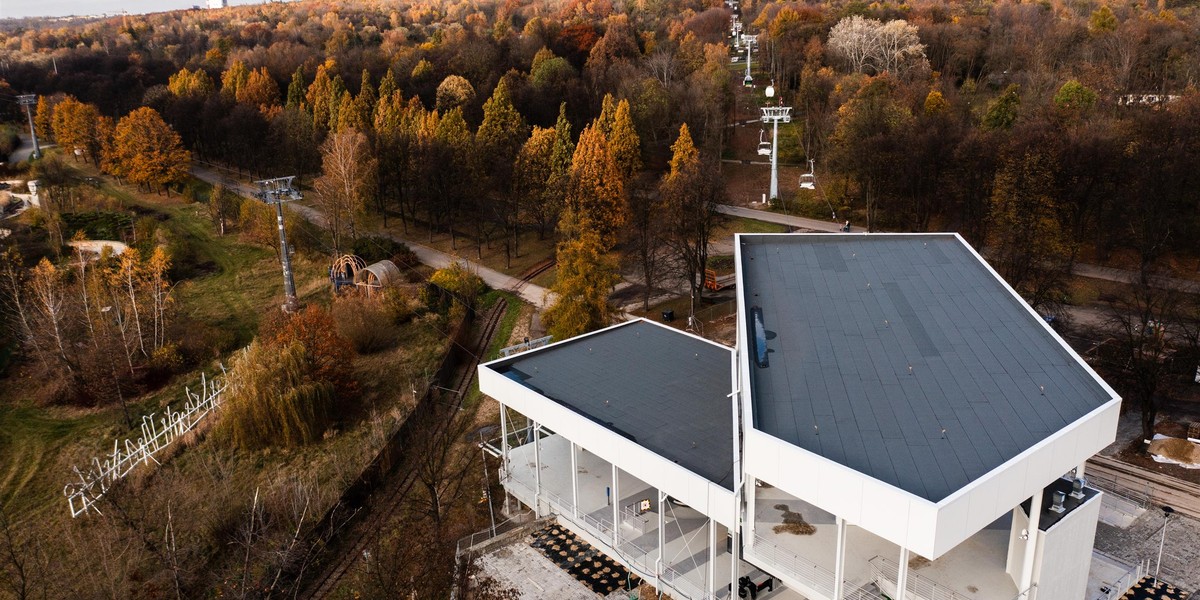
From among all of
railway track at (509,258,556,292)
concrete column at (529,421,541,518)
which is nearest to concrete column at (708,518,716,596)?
concrete column at (529,421,541,518)

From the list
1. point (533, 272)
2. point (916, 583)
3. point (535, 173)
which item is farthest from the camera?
point (535, 173)

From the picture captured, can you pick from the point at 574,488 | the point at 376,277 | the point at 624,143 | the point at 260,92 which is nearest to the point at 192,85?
the point at 260,92

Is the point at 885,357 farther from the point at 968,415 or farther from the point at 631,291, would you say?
the point at 631,291

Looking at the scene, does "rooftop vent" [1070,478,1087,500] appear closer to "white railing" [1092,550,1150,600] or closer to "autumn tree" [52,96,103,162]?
"white railing" [1092,550,1150,600]

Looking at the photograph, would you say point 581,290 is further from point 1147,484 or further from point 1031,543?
point 1031,543

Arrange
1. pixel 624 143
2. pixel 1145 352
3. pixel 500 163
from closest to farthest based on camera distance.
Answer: pixel 1145 352 → pixel 624 143 → pixel 500 163

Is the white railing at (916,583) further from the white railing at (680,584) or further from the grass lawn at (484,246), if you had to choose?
the grass lawn at (484,246)

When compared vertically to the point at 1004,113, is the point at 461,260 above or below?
below

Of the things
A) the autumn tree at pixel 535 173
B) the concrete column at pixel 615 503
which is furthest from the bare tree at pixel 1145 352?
the autumn tree at pixel 535 173
